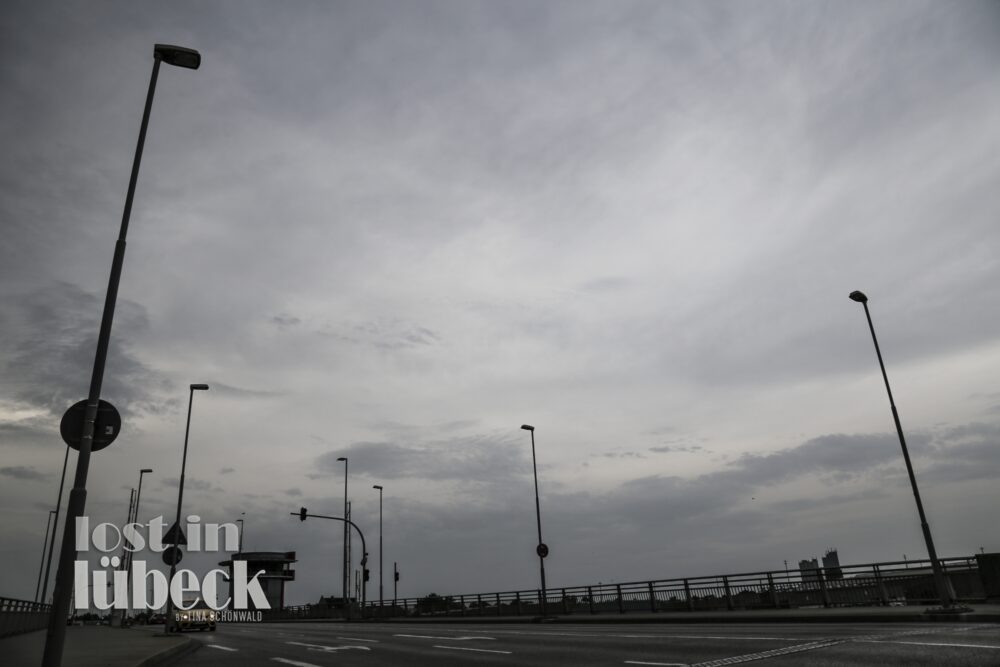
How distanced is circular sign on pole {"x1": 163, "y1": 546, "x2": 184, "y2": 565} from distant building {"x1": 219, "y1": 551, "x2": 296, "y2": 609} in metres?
64.1

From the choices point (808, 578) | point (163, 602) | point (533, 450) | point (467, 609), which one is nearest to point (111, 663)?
point (163, 602)

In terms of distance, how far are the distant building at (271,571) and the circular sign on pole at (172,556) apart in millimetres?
64137

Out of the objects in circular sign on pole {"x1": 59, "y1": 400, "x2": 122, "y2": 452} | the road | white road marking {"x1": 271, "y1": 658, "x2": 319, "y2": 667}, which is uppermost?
circular sign on pole {"x1": 59, "y1": 400, "x2": 122, "y2": 452}

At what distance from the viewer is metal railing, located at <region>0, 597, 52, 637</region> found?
73.6 feet

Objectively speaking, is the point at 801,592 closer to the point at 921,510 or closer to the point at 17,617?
the point at 921,510

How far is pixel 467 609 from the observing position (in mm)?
44812

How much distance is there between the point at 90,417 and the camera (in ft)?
29.3

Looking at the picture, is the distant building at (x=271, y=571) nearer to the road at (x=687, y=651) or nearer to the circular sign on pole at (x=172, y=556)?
the circular sign on pole at (x=172, y=556)

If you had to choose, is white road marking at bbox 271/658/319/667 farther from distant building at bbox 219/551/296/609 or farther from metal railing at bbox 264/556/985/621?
distant building at bbox 219/551/296/609

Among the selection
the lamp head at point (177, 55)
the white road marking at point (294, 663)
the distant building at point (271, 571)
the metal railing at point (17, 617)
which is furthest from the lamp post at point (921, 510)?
the distant building at point (271, 571)

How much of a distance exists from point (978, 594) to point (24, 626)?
1517 inches

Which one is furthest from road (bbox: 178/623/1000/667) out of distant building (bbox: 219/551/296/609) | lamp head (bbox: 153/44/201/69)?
distant building (bbox: 219/551/296/609)

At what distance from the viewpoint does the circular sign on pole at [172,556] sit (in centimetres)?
2432

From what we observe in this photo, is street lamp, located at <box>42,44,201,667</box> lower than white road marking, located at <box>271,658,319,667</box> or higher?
higher
